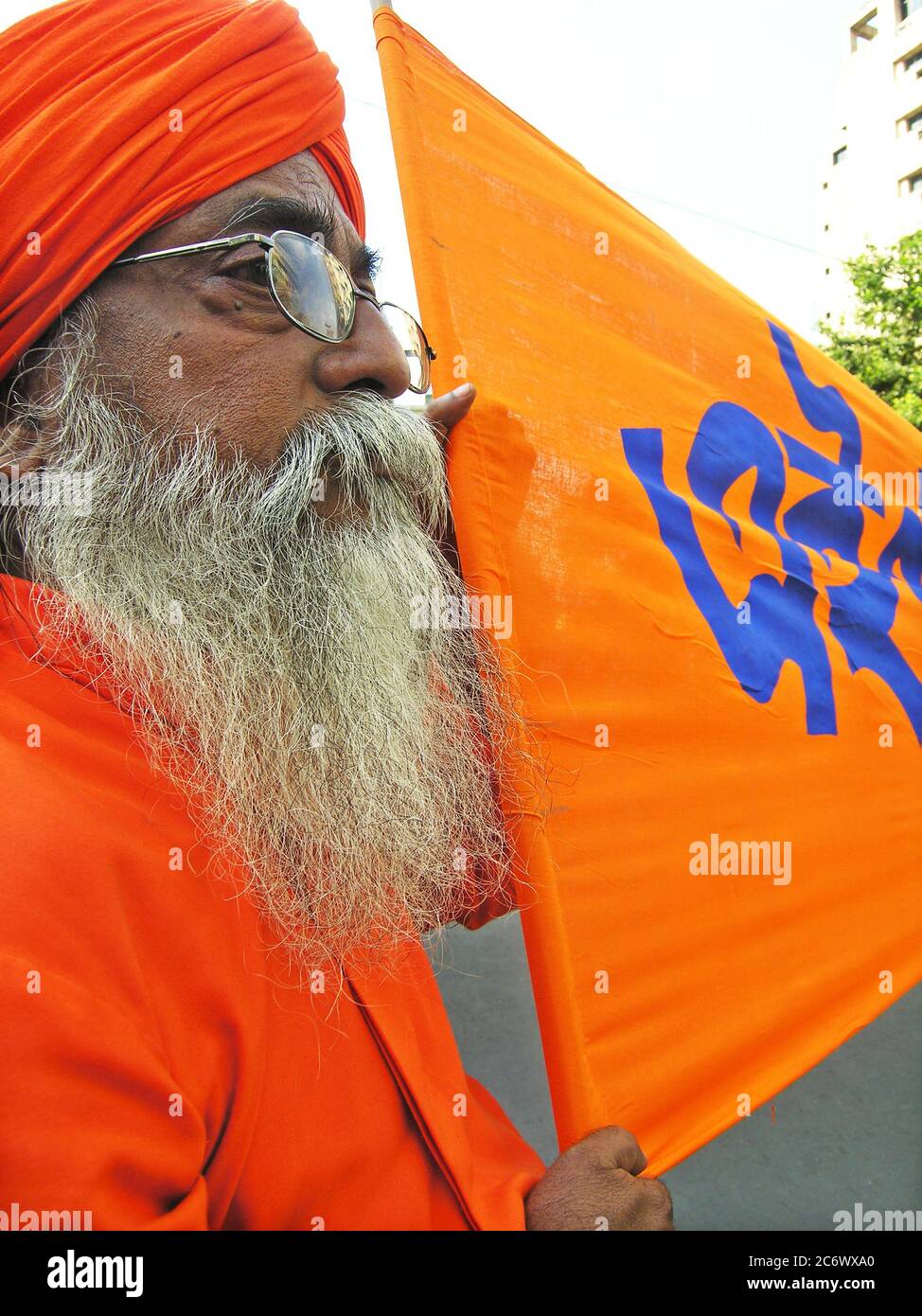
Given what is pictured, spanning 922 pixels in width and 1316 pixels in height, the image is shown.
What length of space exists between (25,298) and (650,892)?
131cm

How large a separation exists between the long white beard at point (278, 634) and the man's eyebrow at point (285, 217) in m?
0.26

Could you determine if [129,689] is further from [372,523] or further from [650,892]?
[650,892]

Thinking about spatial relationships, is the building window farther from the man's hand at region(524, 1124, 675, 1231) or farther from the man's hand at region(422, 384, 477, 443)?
the man's hand at region(524, 1124, 675, 1231)

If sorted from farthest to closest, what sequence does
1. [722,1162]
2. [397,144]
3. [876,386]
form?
[876,386] < [722,1162] < [397,144]

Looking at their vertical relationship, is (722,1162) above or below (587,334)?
below

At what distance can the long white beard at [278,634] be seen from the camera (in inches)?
42.1

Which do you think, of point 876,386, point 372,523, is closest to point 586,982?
point 372,523

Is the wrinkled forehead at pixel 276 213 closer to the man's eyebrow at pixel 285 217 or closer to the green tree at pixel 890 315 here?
the man's eyebrow at pixel 285 217

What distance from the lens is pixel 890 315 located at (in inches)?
526

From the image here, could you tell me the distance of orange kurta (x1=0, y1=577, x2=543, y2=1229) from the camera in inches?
29.0
